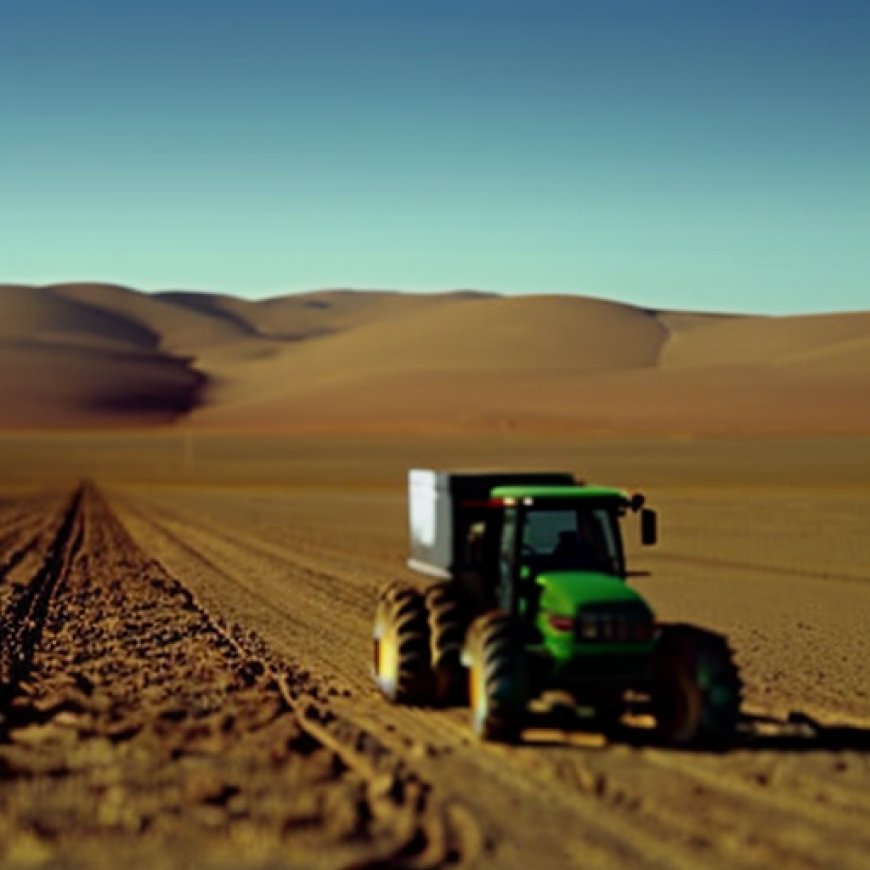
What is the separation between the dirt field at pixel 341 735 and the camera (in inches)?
361

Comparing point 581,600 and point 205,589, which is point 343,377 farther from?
point 581,600

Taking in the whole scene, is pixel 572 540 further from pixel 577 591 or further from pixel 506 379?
pixel 506 379

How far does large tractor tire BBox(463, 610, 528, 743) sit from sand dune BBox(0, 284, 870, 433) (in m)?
99.2

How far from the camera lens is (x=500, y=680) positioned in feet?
38.0

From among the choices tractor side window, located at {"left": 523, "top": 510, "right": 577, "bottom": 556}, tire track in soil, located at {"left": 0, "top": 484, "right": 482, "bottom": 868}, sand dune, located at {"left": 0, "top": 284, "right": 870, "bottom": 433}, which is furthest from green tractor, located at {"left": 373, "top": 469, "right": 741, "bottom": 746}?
sand dune, located at {"left": 0, "top": 284, "right": 870, "bottom": 433}

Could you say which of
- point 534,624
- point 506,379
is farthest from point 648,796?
point 506,379

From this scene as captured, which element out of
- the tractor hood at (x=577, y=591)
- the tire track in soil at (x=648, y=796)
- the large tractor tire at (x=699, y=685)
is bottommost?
the tire track in soil at (x=648, y=796)

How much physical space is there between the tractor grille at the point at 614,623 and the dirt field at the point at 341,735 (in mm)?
858

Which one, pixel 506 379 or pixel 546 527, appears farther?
pixel 506 379

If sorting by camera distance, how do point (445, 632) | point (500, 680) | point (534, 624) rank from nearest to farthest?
1. point (500, 680)
2. point (534, 624)
3. point (445, 632)

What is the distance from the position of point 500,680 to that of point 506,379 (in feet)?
449

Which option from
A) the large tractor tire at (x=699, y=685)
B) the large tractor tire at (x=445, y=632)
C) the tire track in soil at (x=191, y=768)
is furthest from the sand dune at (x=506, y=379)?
the large tractor tire at (x=699, y=685)

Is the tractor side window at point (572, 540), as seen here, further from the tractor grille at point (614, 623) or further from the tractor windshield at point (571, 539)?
the tractor grille at point (614, 623)

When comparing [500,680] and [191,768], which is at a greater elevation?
[500,680]
